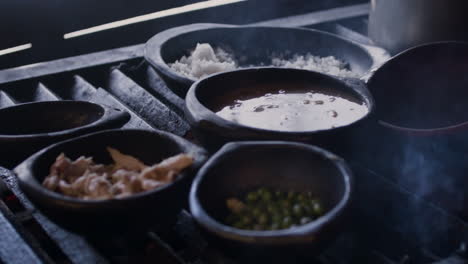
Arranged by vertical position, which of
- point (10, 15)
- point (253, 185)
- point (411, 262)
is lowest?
point (411, 262)

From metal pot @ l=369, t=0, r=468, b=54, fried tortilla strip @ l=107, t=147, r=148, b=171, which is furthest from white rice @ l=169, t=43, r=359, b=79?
fried tortilla strip @ l=107, t=147, r=148, b=171

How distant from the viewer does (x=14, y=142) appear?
8.51 ft

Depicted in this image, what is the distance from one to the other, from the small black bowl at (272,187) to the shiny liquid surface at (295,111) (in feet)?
0.78

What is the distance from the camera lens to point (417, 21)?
3611 mm

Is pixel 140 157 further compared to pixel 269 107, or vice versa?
pixel 269 107

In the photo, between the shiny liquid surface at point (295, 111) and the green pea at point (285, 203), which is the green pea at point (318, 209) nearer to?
the green pea at point (285, 203)

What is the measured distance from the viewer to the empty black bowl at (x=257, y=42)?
3.92 m

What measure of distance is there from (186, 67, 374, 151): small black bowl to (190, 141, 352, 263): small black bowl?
136 mm

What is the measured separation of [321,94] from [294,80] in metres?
0.19

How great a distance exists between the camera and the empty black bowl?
3.92m

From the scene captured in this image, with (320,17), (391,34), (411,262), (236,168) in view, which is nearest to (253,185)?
(236,168)

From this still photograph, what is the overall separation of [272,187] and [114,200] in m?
0.67

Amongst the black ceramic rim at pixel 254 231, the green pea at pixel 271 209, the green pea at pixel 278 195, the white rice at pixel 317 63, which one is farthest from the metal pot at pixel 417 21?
the green pea at pixel 271 209

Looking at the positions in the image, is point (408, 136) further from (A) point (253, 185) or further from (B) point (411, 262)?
(A) point (253, 185)
